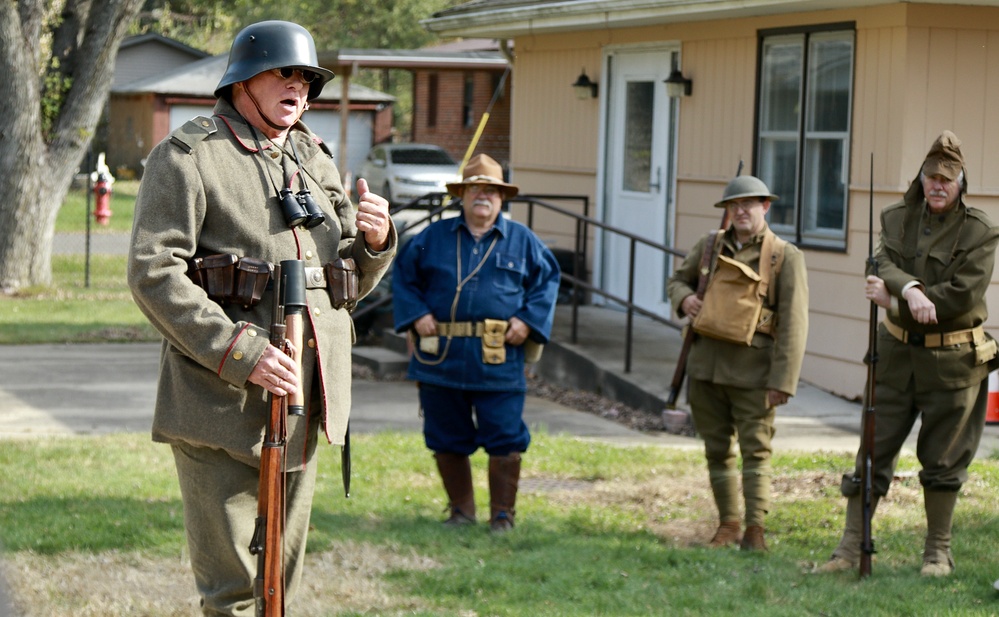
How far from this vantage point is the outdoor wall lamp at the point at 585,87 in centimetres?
1485

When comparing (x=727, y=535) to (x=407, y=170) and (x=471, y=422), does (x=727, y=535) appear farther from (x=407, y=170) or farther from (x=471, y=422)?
(x=407, y=170)

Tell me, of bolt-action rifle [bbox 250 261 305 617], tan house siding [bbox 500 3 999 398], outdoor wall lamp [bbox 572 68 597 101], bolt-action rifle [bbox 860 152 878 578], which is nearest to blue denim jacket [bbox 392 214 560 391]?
bolt-action rifle [bbox 860 152 878 578]

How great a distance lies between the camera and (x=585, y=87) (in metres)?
14.9

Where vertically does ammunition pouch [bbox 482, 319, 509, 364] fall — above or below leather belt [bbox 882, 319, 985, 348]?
below

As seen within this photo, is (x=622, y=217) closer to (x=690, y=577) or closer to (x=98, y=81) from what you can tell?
(x=98, y=81)

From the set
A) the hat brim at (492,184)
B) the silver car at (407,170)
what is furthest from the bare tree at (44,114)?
the silver car at (407,170)

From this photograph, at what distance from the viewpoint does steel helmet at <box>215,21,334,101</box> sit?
407cm

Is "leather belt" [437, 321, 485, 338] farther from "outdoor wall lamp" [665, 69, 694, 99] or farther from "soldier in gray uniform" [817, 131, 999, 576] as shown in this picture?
"outdoor wall lamp" [665, 69, 694, 99]

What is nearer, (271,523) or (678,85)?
(271,523)

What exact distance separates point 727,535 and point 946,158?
219 centimetres

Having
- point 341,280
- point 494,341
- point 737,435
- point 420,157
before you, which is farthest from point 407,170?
point 341,280

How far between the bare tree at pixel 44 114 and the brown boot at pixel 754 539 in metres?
12.4

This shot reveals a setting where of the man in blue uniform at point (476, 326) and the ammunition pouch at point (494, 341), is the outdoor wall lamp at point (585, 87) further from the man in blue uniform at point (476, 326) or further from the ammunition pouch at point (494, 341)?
the ammunition pouch at point (494, 341)

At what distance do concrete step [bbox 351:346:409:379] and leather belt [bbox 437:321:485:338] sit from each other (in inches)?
215
